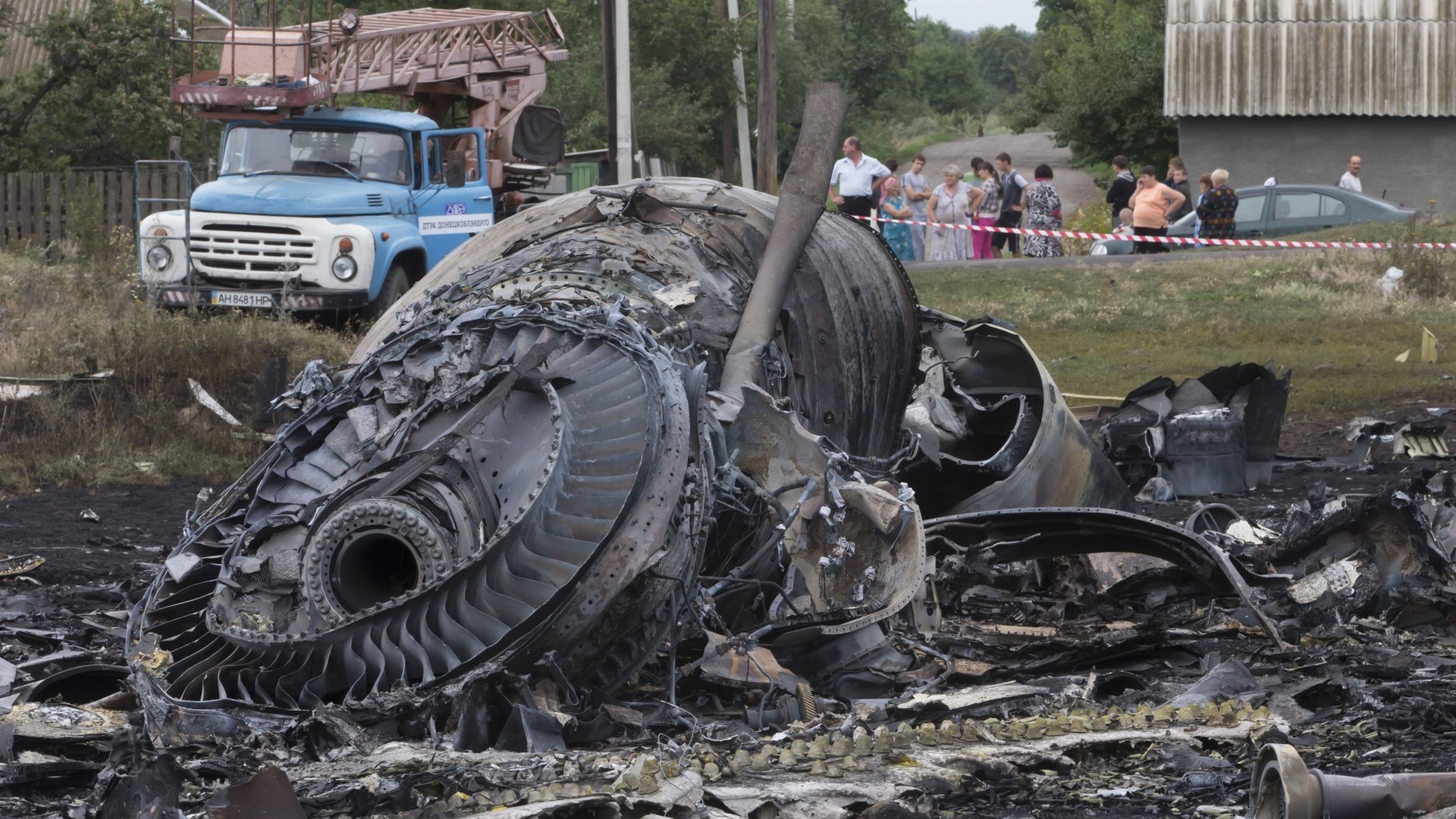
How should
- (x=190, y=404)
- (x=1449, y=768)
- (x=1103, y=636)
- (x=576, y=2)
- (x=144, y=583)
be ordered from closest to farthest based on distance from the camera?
(x=1449, y=768) → (x=1103, y=636) → (x=144, y=583) → (x=190, y=404) → (x=576, y=2)

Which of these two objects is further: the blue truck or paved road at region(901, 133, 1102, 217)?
paved road at region(901, 133, 1102, 217)

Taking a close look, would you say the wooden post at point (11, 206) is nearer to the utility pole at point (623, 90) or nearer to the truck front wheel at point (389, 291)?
the utility pole at point (623, 90)

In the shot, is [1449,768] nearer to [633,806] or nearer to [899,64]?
[633,806]

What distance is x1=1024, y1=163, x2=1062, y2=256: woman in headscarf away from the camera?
20.9m

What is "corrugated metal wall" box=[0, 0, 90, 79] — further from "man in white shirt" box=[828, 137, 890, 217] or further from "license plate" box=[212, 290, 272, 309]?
"license plate" box=[212, 290, 272, 309]

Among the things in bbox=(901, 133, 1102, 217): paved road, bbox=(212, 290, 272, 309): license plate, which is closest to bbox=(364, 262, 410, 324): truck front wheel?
bbox=(212, 290, 272, 309): license plate

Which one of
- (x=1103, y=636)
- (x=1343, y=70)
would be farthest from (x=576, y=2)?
(x=1103, y=636)

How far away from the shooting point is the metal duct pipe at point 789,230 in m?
6.59

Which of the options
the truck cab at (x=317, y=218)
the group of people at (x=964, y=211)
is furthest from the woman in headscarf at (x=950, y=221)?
the truck cab at (x=317, y=218)

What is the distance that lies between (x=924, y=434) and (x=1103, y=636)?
2559mm

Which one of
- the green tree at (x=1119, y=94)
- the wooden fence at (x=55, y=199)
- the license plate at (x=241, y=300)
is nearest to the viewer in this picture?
the license plate at (x=241, y=300)

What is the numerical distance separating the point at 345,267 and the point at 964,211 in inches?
358

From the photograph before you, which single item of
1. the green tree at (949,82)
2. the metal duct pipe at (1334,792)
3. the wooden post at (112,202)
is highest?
the green tree at (949,82)

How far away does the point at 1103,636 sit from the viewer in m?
6.29
